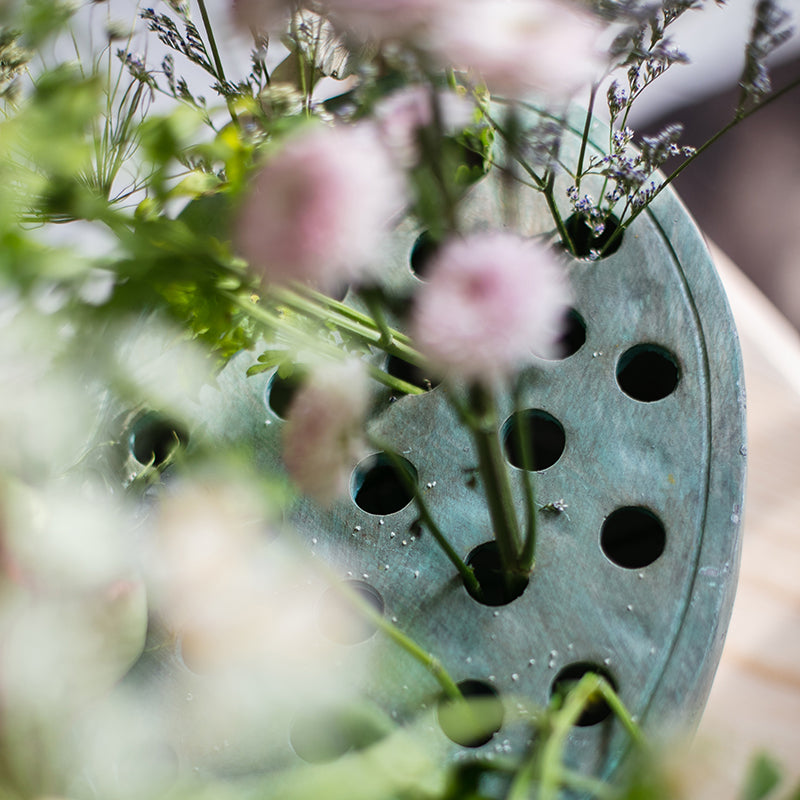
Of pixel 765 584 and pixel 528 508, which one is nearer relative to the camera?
pixel 528 508

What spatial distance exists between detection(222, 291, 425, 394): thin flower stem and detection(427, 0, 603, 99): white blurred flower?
0.29ft

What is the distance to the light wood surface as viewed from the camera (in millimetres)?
295

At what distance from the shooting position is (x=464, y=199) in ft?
0.98

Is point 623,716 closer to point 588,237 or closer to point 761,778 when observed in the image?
point 761,778

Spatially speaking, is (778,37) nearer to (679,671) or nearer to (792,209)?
(679,671)

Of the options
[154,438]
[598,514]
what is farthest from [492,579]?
[154,438]

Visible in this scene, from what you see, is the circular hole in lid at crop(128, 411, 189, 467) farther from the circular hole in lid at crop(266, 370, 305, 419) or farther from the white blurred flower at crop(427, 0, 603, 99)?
the white blurred flower at crop(427, 0, 603, 99)

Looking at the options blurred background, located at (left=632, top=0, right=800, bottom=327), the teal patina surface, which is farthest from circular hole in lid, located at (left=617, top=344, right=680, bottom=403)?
blurred background, located at (left=632, top=0, right=800, bottom=327)

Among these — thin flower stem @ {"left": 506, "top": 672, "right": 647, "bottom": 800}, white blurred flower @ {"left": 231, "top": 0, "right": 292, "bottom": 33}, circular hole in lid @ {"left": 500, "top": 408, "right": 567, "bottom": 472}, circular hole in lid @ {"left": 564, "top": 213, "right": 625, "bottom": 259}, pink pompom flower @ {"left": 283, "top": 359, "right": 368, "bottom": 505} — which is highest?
circular hole in lid @ {"left": 564, "top": 213, "right": 625, "bottom": 259}

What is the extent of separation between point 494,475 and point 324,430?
44 mm

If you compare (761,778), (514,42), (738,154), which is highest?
(738,154)

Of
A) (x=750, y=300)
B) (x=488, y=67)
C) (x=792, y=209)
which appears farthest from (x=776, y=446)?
(x=792, y=209)

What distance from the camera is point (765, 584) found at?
0.34 metres

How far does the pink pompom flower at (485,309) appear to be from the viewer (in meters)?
0.12
